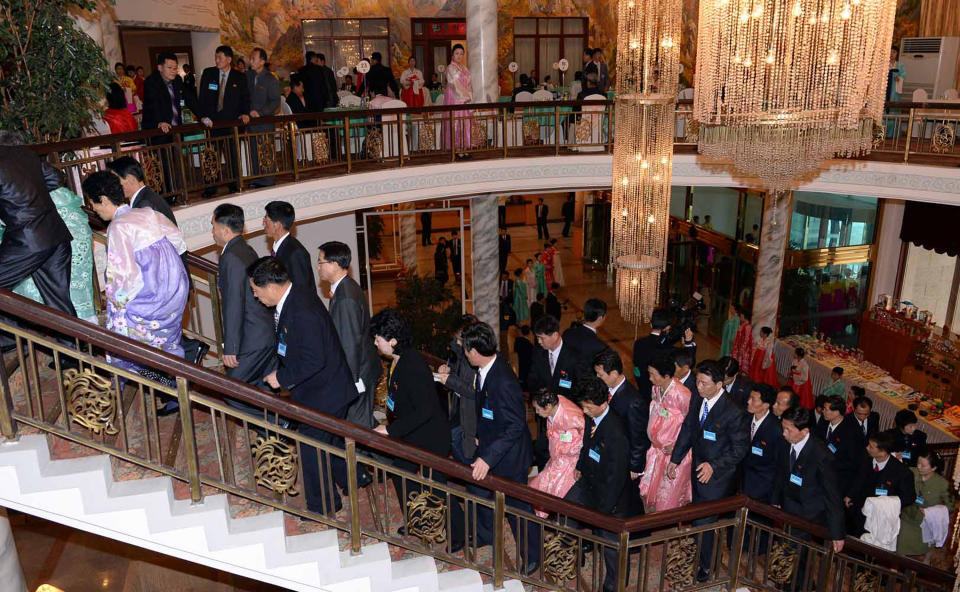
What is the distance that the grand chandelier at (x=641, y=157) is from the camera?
350 inches

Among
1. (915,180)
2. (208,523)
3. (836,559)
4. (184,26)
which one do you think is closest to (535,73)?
(184,26)

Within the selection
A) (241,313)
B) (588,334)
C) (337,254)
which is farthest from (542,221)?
(241,313)

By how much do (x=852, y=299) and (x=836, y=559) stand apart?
11.1 m

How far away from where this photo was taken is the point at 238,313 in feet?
15.5

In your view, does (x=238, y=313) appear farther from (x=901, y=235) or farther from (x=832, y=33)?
(x=901, y=235)

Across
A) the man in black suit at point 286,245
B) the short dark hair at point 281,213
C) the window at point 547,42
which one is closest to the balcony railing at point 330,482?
the man in black suit at point 286,245

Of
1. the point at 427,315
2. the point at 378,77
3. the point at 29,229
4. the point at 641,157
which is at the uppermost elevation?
the point at 378,77

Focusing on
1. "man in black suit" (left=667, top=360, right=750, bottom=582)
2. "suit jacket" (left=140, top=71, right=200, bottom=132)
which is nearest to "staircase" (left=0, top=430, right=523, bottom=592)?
"man in black suit" (left=667, top=360, right=750, bottom=582)

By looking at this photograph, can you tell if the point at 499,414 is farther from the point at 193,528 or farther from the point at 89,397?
the point at 89,397

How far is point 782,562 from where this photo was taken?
5352 mm

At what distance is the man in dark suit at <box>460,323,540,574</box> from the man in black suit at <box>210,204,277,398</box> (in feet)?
4.01

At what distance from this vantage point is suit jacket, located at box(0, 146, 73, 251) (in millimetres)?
3971

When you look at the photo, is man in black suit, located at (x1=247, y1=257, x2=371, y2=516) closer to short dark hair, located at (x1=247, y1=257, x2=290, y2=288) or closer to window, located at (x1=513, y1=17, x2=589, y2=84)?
short dark hair, located at (x1=247, y1=257, x2=290, y2=288)

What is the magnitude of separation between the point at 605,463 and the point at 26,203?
11.8 feet
